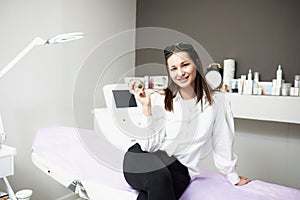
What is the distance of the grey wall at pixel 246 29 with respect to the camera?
1.89 m

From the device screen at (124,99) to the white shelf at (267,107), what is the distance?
67 cm

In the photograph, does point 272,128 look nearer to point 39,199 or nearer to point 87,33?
point 87,33

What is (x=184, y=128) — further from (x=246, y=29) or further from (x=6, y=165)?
(x=246, y=29)

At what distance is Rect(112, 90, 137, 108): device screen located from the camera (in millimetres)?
1696

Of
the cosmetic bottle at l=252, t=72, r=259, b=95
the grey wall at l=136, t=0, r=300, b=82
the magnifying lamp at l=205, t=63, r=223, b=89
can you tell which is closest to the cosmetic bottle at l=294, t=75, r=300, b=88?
the grey wall at l=136, t=0, r=300, b=82

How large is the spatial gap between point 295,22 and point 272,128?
71 centimetres

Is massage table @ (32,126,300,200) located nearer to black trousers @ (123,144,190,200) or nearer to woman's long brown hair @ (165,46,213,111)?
black trousers @ (123,144,190,200)

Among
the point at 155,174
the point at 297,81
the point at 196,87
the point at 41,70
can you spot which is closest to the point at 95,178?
the point at 155,174

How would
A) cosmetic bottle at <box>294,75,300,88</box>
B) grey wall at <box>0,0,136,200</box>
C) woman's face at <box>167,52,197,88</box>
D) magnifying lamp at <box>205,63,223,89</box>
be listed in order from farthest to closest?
1. magnifying lamp at <box>205,63,223,89</box>
2. cosmetic bottle at <box>294,75,300,88</box>
3. grey wall at <box>0,0,136,200</box>
4. woman's face at <box>167,52,197,88</box>

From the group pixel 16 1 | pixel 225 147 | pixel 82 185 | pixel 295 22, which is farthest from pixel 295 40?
pixel 16 1

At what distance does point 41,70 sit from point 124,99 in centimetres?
56

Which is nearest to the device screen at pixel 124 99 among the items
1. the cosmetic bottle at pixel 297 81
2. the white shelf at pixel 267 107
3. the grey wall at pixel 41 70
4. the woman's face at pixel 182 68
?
the grey wall at pixel 41 70

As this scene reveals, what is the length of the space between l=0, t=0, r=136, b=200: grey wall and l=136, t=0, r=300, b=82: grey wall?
1.62 feet

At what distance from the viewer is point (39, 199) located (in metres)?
1.89
